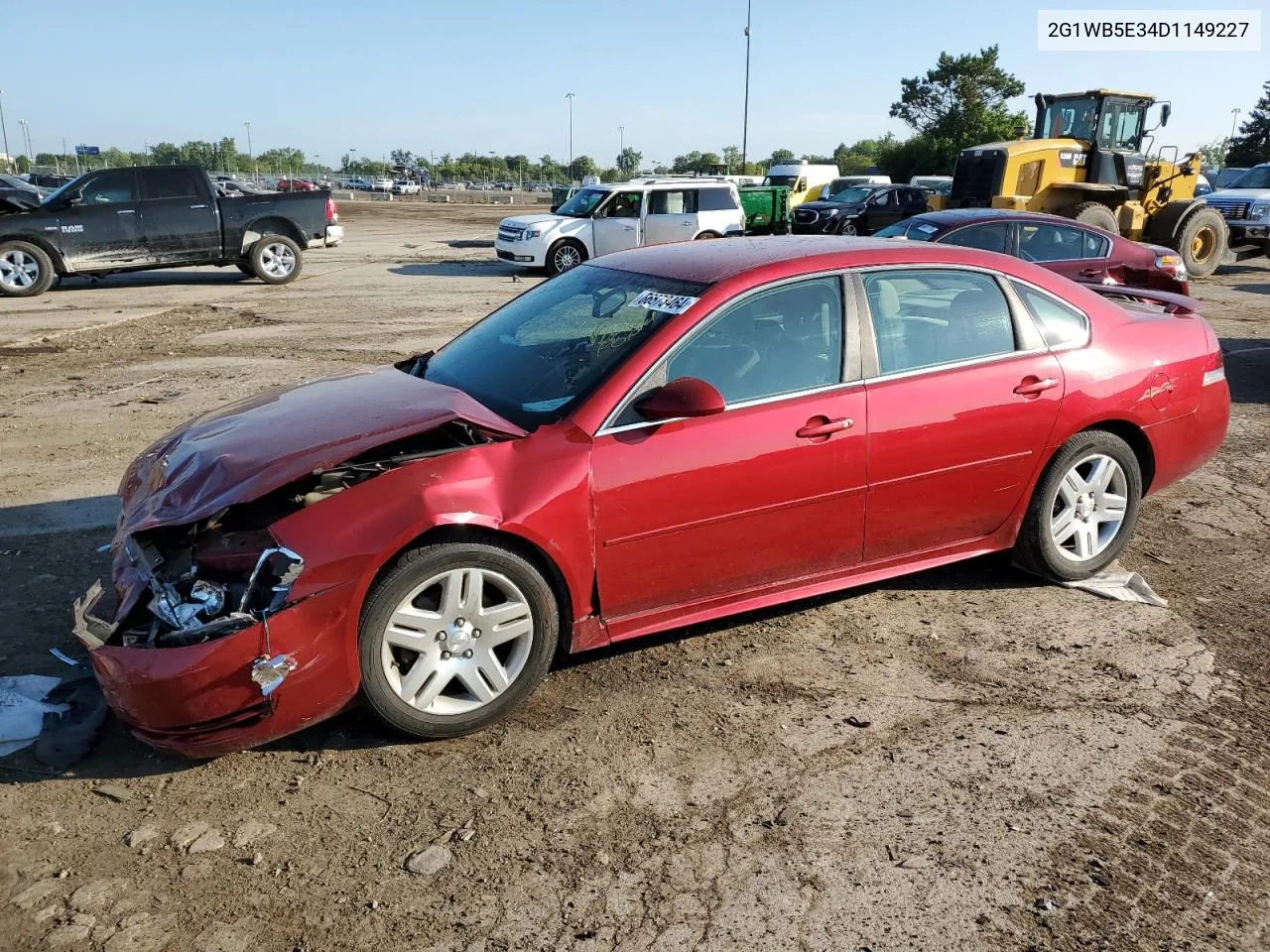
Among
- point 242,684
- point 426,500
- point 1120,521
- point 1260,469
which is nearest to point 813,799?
point 426,500

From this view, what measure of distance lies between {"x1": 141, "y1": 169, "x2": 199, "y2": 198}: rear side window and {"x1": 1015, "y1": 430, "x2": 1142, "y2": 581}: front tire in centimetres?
1504

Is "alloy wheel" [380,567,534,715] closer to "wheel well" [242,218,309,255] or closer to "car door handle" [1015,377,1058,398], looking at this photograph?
"car door handle" [1015,377,1058,398]

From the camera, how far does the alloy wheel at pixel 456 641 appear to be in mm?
3342

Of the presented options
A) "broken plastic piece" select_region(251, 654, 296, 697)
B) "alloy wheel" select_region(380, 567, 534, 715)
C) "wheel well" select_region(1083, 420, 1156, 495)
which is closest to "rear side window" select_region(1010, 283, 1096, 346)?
"wheel well" select_region(1083, 420, 1156, 495)

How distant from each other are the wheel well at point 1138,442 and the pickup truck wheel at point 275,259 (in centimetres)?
1505

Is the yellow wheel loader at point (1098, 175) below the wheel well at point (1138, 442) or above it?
above

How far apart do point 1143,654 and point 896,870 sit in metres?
1.91

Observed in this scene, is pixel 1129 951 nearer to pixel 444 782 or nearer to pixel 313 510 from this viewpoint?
pixel 444 782

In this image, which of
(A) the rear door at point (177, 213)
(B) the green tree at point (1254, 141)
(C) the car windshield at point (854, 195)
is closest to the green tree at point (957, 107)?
(B) the green tree at point (1254, 141)

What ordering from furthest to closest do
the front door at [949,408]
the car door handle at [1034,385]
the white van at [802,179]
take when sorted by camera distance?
the white van at [802,179], the car door handle at [1034,385], the front door at [949,408]

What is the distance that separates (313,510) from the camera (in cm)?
325

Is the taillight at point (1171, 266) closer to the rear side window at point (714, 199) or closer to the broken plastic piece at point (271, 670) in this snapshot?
the broken plastic piece at point (271, 670)

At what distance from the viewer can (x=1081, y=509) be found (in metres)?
4.68

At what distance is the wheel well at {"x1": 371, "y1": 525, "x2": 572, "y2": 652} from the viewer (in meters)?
3.31
